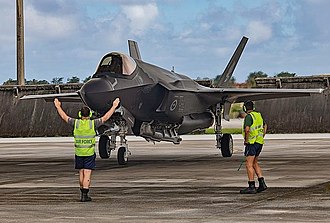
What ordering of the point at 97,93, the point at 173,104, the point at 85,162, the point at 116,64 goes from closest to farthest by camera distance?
the point at 85,162 → the point at 97,93 → the point at 116,64 → the point at 173,104

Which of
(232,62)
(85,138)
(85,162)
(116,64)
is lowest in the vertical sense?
(85,162)

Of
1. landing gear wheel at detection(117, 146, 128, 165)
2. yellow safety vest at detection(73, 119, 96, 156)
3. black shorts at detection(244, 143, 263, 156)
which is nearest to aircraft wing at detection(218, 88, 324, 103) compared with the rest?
landing gear wheel at detection(117, 146, 128, 165)

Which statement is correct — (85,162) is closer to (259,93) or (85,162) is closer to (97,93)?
(97,93)

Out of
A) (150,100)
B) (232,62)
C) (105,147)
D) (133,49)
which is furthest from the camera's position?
(232,62)

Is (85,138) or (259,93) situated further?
(259,93)

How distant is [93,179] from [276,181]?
4.16 m

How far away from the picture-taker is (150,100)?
76.9ft

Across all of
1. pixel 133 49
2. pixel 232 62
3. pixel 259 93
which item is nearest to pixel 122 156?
pixel 259 93

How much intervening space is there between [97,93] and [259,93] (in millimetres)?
7657

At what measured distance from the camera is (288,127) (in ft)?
154

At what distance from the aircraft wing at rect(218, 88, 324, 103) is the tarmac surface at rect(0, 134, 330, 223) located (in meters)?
2.06

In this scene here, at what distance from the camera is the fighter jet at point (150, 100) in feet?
70.6

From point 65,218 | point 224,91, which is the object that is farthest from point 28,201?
point 224,91

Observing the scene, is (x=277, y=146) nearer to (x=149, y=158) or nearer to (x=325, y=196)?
(x=149, y=158)
